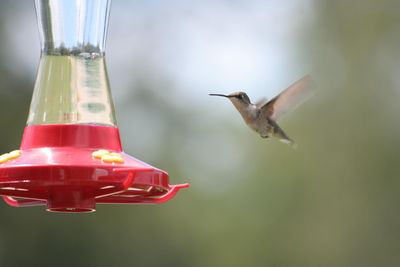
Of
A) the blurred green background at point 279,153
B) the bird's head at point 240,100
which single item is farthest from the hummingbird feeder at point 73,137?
the blurred green background at point 279,153

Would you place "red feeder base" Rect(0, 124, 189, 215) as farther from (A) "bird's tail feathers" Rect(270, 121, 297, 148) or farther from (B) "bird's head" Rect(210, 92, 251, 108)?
(A) "bird's tail feathers" Rect(270, 121, 297, 148)

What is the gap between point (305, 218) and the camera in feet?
47.8

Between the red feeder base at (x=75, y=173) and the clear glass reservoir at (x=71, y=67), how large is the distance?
9cm

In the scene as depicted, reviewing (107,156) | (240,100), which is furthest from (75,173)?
(240,100)

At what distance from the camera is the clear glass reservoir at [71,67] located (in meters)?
3.62

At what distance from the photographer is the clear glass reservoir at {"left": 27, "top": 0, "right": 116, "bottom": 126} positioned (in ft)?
11.9

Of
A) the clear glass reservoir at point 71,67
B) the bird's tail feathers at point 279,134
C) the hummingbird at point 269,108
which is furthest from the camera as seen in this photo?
the bird's tail feathers at point 279,134

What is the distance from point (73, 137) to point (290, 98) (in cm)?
164

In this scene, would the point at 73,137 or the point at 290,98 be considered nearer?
the point at 73,137

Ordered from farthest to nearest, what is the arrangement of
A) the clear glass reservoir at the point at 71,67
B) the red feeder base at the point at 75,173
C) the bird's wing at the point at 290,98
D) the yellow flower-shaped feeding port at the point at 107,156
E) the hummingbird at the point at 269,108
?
the hummingbird at the point at 269,108
the bird's wing at the point at 290,98
the clear glass reservoir at the point at 71,67
the yellow flower-shaped feeding port at the point at 107,156
the red feeder base at the point at 75,173

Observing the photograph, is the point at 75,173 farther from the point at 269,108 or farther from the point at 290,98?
the point at 269,108

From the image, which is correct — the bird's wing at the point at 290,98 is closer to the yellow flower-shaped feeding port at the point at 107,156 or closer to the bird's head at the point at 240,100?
the bird's head at the point at 240,100

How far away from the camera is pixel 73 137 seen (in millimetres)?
3482

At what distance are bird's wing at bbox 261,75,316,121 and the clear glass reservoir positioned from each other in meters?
1.05
